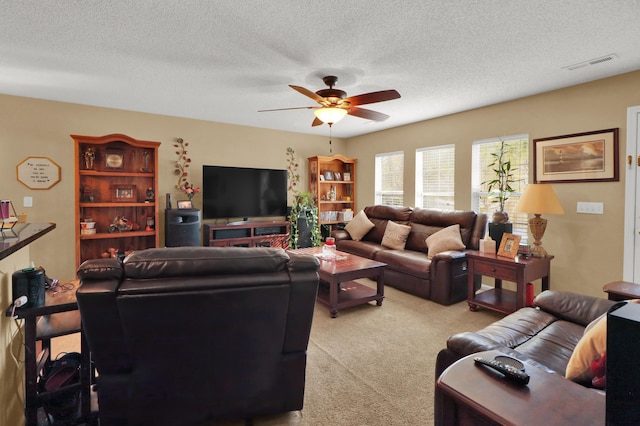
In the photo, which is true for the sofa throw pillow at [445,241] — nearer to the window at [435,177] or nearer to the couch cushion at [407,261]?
the couch cushion at [407,261]

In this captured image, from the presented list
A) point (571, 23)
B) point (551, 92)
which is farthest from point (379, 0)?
point (551, 92)

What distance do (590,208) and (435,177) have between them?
2.11 meters

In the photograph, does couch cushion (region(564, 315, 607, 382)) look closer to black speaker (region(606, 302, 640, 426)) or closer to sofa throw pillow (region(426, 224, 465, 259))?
black speaker (region(606, 302, 640, 426))

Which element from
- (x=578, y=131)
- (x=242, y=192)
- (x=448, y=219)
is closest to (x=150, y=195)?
(x=242, y=192)

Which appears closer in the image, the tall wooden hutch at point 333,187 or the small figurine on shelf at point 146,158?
the small figurine on shelf at point 146,158

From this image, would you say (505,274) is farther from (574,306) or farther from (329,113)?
(329,113)

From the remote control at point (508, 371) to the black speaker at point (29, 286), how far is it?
6.21 ft

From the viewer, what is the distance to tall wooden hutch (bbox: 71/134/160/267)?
4160mm

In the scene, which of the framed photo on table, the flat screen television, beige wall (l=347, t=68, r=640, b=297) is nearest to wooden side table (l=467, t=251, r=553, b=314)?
the framed photo on table

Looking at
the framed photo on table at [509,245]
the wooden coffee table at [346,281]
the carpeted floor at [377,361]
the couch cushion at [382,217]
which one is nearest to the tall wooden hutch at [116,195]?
the carpeted floor at [377,361]

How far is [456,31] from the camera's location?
234cm

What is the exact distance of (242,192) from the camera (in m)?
5.34

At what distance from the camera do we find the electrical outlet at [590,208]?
3301 mm

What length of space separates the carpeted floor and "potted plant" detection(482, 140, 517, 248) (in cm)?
99
